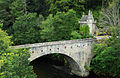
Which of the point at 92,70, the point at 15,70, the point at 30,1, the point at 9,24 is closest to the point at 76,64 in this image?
the point at 92,70

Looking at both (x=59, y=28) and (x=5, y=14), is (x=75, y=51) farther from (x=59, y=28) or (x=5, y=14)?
(x=5, y=14)

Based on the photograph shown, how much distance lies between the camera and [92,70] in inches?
1145

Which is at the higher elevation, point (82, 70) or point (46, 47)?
point (46, 47)

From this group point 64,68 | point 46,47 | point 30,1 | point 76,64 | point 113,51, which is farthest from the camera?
point 30,1

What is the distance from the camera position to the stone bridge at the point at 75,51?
2248 centimetres

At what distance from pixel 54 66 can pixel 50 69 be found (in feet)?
6.33

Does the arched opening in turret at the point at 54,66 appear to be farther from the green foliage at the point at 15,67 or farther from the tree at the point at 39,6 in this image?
the tree at the point at 39,6

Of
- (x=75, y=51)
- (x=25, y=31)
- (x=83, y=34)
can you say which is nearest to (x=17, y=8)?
(x=25, y=31)

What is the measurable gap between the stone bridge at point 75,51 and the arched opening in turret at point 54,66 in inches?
19.3

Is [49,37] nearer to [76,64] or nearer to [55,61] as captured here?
[55,61]

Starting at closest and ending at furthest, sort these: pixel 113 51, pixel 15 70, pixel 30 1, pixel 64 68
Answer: pixel 15 70, pixel 113 51, pixel 64 68, pixel 30 1

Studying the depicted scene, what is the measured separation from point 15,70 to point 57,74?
54.4ft

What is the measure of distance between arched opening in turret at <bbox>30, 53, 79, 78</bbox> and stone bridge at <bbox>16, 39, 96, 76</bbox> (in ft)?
1.61

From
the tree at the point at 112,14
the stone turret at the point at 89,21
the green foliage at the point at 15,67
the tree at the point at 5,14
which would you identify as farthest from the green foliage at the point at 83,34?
the tree at the point at 5,14
